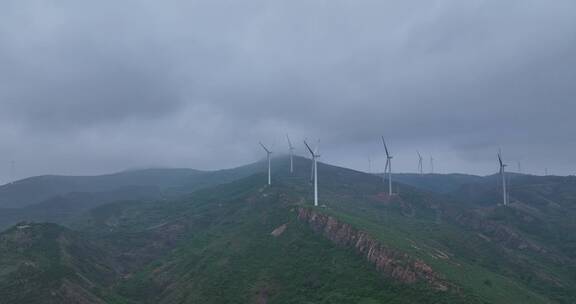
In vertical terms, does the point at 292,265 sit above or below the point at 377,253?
below

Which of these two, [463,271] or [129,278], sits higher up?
[463,271]

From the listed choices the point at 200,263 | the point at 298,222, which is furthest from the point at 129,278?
the point at 298,222

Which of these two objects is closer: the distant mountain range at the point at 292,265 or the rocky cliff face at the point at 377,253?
the rocky cliff face at the point at 377,253

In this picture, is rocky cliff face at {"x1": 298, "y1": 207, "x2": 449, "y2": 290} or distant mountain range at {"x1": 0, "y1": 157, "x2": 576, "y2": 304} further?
distant mountain range at {"x1": 0, "y1": 157, "x2": 576, "y2": 304}

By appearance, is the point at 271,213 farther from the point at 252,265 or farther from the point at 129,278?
the point at 129,278

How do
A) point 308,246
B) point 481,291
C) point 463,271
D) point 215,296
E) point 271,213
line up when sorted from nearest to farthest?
1. point 481,291
2. point 463,271
3. point 215,296
4. point 308,246
5. point 271,213

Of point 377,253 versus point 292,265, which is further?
point 292,265

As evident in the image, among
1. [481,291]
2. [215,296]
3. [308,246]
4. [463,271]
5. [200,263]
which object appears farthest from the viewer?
[200,263]

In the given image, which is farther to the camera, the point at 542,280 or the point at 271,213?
the point at 271,213
